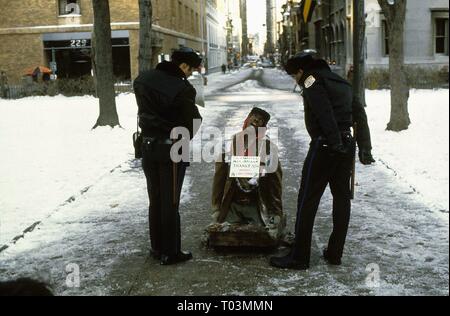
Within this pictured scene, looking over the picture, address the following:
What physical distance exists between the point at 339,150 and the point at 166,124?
1578 mm

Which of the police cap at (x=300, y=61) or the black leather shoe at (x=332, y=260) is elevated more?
the police cap at (x=300, y=61)

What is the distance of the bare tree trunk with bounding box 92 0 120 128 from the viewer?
17.4m

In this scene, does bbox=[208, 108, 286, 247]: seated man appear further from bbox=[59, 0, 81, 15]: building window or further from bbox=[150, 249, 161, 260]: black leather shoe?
bbox=[59, 0, 81, 15]: building window

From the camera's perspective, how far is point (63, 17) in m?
40.1

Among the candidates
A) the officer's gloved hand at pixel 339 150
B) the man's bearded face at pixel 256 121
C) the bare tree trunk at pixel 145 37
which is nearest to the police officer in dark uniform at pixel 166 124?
the man's bearded face at pixel 256 121

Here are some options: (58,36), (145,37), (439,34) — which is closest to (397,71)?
(145,37)

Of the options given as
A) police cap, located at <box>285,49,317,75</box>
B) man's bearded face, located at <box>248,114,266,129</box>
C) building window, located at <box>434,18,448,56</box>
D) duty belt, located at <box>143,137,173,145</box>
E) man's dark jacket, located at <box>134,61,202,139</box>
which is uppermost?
building window, located at <box>434,18,448,56</box>

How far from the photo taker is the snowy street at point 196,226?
508 cm

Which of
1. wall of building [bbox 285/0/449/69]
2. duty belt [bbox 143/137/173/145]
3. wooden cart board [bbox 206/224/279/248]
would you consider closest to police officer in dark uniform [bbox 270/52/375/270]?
wooden cart board [bbox 206/224/279/248]

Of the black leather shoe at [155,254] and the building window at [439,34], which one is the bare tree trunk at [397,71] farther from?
the building window at [439,34]

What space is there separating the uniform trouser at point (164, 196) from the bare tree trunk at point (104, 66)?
1211cm

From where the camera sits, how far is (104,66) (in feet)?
57.4

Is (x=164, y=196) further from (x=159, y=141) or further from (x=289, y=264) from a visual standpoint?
(x=289, y=264)

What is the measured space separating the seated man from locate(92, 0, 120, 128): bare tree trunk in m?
12.0
